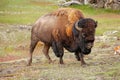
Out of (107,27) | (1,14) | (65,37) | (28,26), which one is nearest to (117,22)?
(107,27)

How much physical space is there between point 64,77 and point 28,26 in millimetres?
23706

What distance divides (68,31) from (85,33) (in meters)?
1.36

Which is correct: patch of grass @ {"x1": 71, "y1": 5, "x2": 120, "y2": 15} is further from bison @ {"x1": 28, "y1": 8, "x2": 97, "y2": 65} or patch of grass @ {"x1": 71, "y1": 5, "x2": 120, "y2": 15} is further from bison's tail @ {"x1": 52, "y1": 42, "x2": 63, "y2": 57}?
bison's tail @ {"x1": 52, "y1": 42, "x2": 63, "y2": 57}

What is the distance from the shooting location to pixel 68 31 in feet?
54.5

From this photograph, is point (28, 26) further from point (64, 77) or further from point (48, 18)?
point (64, 77)

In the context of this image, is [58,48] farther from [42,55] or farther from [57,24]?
[42,55]

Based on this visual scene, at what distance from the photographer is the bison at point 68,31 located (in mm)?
15422

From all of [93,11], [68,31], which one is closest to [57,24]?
[68,31]

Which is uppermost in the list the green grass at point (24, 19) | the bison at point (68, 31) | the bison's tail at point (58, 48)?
the bison at point (68, 31)

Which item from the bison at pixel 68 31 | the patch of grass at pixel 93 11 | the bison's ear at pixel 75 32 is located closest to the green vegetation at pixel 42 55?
the patch of grass at pixel 93 11

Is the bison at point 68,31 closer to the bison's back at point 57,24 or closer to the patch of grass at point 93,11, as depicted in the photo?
the bison's back at point 57,24

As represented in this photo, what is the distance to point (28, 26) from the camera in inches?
1451

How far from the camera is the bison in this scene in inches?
607

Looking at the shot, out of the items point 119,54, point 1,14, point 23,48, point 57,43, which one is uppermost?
point 57,43
